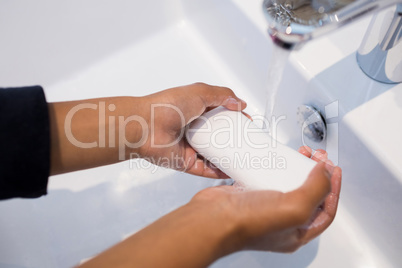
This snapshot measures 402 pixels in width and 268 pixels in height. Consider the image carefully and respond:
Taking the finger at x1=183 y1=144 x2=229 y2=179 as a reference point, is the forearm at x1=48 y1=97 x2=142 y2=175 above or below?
above

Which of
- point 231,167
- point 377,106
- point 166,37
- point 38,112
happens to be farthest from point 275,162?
point 166,37

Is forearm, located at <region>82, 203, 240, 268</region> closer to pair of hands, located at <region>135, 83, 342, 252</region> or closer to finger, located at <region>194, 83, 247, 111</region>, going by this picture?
pair of hands, located at <region>135, 83, 342, 252</region>

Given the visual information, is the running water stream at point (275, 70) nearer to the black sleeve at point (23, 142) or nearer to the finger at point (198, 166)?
the finger at point (198, 166)

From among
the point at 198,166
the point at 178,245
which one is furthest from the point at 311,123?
the point at 178,245

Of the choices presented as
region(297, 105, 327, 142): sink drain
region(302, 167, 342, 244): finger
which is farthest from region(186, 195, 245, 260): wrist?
region(297, 105, 327, 142): sink drain

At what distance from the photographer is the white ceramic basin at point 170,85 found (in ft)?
1.58

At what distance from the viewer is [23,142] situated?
0.40 m

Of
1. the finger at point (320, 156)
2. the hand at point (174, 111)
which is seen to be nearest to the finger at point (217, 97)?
the hand at point (174, 111)

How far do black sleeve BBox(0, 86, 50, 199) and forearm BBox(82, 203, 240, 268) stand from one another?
13cm

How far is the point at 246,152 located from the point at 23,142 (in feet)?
0.86

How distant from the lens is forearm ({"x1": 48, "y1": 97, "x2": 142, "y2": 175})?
46 centimetres

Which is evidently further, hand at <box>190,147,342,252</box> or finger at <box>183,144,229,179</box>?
finger at <box>183,144,229,179</box>

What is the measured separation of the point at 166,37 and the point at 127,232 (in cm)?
43

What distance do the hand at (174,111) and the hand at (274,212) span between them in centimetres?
14
